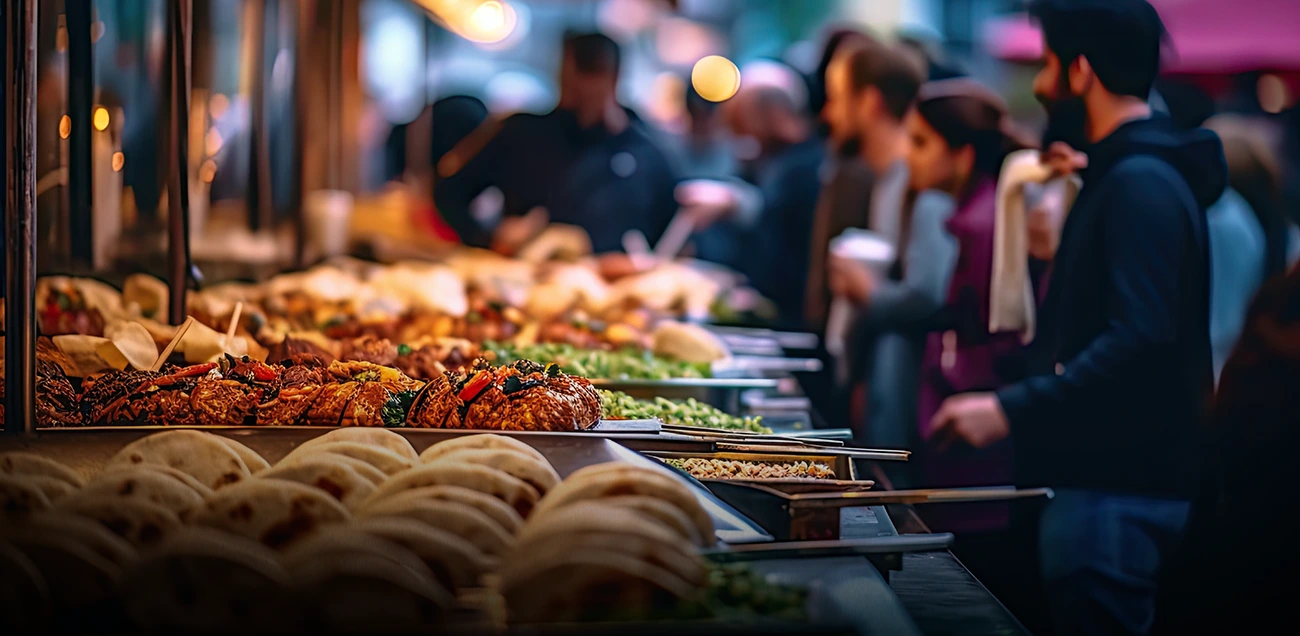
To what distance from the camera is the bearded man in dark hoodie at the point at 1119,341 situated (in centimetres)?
342

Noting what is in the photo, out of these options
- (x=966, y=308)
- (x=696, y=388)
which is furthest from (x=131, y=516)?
(x=966, y=308)

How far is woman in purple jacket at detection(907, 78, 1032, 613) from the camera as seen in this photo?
4.29 m

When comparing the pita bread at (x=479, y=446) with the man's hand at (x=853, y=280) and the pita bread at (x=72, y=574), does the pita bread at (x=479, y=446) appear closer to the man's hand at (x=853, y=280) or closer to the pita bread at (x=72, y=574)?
the pita bread at (x=72, y=574)

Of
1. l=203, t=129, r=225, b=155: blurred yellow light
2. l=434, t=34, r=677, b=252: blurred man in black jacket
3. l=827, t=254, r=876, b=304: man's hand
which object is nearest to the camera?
l=203, t=129, r=225, b=155: blurred yellow light

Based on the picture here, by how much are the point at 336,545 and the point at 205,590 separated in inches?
5.8

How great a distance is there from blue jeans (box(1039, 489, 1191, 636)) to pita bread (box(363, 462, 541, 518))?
2.35 meters

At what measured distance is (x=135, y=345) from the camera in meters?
2.63

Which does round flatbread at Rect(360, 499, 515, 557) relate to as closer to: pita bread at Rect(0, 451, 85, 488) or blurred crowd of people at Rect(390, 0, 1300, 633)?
pita bread at Rect(0, 451, 85, 488)

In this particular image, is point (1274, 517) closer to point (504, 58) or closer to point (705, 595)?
point (705, 595)

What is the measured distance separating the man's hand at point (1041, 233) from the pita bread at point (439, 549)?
10.3 ft

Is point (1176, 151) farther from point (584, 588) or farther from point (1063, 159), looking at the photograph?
point (584, 588)

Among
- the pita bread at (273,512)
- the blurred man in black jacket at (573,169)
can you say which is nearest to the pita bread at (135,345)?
the pita bread at (273,512)

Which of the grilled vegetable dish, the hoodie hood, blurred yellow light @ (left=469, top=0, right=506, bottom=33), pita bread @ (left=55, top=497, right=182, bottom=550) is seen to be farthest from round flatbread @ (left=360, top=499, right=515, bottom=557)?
blurred yellow light @ (left=469, top=0, right=506, bottom=33)

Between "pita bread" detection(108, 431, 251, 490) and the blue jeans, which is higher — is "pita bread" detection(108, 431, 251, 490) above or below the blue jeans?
above
